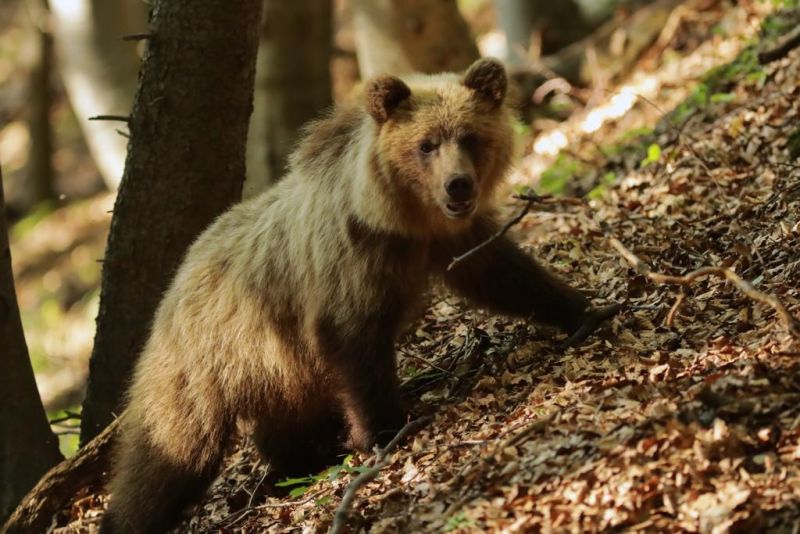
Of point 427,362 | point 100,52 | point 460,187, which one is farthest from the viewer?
point 100,52

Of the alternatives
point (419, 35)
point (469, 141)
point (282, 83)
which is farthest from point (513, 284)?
point (419, 35)

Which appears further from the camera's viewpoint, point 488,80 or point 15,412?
point 15,412

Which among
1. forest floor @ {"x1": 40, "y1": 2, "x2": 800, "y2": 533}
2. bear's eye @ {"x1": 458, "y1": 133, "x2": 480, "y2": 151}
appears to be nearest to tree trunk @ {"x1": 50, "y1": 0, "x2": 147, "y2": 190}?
forest floor @ {"x1": 40, "y1": 2, "x2": 800, "y2": 533}

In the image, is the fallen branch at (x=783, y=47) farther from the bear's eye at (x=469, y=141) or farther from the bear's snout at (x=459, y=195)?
the bear's snout at (x=459, y=195)

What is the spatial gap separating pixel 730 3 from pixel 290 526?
868 cm

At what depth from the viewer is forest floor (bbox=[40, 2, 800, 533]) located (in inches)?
169

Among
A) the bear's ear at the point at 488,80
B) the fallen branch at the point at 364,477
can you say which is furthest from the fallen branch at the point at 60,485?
the bear's ear at the point at 488,80

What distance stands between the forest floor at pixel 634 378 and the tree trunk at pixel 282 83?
2942mm

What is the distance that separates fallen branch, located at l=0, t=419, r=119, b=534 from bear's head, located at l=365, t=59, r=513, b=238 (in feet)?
9.51

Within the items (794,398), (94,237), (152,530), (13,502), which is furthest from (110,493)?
(94,237)

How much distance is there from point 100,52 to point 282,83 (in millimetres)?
2115

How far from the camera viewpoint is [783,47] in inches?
351

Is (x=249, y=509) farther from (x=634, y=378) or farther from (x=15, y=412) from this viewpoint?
(x=634, y=378)

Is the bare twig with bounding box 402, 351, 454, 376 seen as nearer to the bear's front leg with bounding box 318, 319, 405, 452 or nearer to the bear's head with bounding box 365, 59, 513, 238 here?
the bear's front leg with bounding box 318, 319, 405, 452
